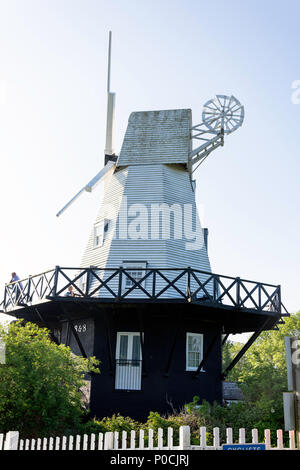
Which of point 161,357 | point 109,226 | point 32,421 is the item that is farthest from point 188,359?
point 32,421

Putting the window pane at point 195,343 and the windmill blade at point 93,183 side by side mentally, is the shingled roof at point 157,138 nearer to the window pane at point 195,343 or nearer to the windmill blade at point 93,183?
the windmill blade at point 93,183

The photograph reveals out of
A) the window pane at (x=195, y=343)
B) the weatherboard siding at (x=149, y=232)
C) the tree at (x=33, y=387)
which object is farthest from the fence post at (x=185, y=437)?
the window pane at (x=195, y=343)

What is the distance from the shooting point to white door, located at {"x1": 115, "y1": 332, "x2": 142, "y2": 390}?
18.0m

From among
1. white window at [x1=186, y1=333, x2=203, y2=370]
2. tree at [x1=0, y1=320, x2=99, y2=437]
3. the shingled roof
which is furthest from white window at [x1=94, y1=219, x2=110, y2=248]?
tree at [x1=0, y1=320, x2=99, y2=437]

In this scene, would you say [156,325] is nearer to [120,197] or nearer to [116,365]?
[116,365]

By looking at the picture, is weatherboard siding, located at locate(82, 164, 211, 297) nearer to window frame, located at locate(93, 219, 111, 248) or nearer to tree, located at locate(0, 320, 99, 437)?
window frame, located at locate(93, 219, 111, 248)

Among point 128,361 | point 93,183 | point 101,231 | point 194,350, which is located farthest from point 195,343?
point 93,183

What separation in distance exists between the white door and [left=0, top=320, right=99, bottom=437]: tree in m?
4.16

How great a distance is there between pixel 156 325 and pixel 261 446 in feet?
40.9

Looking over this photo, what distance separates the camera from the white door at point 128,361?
18016 mm

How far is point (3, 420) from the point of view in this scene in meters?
13.0

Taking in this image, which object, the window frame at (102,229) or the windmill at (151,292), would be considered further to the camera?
the window frame at (102,229)

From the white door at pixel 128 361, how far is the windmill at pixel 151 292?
3 cm

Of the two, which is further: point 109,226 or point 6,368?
point 109,226
